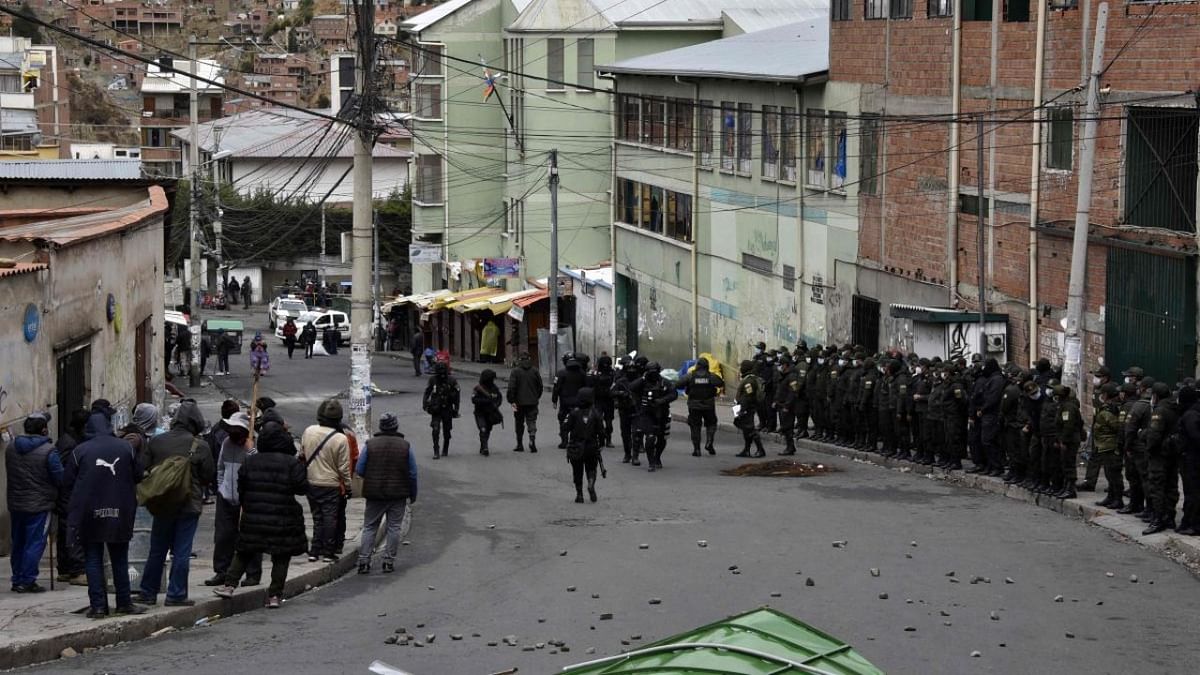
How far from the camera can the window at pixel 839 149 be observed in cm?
3734

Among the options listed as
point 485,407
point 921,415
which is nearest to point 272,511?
point 921,415

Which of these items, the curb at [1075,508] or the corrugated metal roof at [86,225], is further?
the corrugated metal roof at [86,225]

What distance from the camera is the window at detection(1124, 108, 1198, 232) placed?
24781mm

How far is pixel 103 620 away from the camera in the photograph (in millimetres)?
13672

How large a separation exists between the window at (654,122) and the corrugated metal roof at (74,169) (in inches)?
554

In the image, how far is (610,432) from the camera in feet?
96.7

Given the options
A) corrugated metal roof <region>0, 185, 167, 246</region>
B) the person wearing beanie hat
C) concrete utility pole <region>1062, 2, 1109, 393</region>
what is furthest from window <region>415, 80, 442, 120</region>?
the person wearing beanie hat

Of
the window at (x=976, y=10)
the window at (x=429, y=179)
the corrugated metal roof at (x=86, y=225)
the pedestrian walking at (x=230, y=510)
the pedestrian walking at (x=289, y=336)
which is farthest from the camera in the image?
the window at (x=429, y=179)

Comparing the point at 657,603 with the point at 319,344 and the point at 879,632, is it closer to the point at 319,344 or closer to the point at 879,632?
the point at 879,632

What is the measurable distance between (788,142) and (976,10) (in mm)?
9509

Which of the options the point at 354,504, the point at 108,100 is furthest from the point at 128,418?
the point at 108,100

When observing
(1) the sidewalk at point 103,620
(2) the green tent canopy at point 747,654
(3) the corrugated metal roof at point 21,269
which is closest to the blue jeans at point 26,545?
(1) the sidewalk at point 103,620

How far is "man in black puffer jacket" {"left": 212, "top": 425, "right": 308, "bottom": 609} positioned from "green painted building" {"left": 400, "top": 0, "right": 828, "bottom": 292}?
137ft

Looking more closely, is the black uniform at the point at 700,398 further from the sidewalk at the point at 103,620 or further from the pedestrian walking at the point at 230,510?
the pedestrian walking at the point at 230,510
